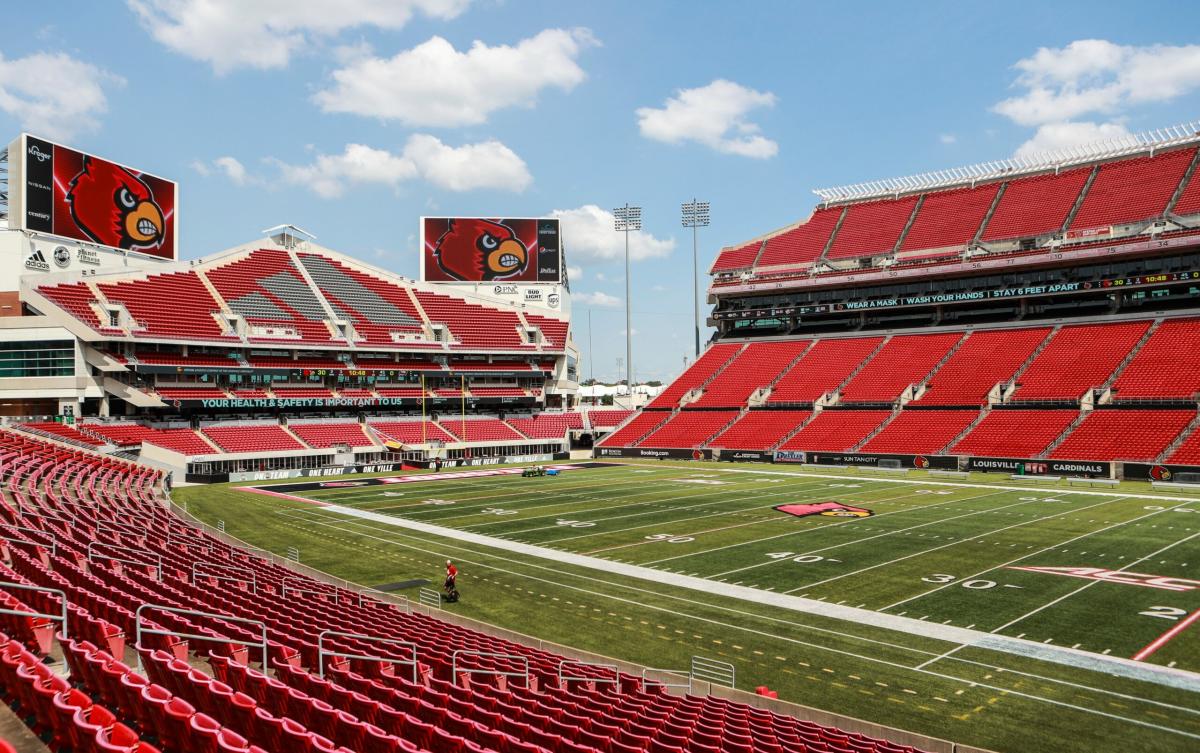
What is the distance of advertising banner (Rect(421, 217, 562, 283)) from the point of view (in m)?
84.3

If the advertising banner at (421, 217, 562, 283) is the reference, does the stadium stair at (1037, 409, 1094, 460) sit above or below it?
below

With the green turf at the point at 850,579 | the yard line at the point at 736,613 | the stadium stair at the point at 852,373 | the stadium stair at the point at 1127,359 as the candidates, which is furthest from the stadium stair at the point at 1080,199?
the yard line at the point at 736,613

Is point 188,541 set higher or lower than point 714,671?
higher

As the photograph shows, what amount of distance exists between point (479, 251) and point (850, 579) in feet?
222

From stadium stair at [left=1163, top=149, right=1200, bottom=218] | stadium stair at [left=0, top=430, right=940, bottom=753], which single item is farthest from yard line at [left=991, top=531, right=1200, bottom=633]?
stadium stair at [left=1163, top=149, right=1200, bottom=218]

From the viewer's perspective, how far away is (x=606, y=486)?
48562 mm

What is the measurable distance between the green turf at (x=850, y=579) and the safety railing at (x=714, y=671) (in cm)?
33

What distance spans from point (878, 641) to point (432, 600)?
37.4 feet

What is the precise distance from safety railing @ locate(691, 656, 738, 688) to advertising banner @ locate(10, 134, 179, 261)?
191 feet

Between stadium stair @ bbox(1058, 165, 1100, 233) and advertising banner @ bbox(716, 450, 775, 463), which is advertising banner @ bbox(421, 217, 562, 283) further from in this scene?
stadium stair @ bbox(1058, 165, 1100, 233)

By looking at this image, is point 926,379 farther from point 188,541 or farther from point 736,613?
point 188,541

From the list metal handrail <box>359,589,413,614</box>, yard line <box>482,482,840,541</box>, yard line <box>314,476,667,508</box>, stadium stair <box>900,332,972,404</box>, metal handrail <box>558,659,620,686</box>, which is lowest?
yard line <box>314,476,667,508</box>

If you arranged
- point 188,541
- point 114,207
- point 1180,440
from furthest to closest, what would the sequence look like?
point 114,207 → point 1180,440 → point 188,541

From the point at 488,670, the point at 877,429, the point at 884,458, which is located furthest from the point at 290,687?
the point at 877,429
